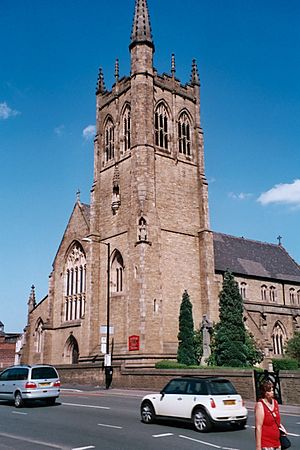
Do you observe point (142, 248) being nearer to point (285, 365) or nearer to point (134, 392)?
point (134, 392)

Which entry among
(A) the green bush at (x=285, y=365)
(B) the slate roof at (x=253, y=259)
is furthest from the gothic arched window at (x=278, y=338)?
(A) the green bush at (x=285, y=365)

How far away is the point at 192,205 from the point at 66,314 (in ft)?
49.3

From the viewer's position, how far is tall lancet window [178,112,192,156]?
141 feet

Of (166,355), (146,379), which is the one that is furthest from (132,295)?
(146,379)

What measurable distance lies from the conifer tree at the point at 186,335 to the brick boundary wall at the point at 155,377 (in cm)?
564

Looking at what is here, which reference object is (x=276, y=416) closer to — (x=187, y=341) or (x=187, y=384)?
(x=187, y=384)

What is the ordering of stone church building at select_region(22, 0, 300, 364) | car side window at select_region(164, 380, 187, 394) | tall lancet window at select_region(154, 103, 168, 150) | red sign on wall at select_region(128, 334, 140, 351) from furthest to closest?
tall lancet window at select_region(154, 103, 168, 150)
stone church building at select_region(22, 0, 300, 364)
red sign on wall at select_region(128, 334, 140, 351)
car side window at select_region(164, 380, 187, 394)

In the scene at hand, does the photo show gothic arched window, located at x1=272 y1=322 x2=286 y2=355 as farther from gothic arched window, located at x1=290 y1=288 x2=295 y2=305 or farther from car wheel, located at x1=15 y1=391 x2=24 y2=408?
car wheel, located at x1=15 y1=391 x2=24 y2=408

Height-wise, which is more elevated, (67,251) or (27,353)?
(67,251)

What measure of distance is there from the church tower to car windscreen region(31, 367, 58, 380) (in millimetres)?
13409

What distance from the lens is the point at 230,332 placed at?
3481 cm

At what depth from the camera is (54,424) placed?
14625 millimetres

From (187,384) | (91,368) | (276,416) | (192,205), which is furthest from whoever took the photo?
(192,205)

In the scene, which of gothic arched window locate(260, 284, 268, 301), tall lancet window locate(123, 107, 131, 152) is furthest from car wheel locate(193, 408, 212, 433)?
gothic arched window locate(260, 284, 268, 301)
